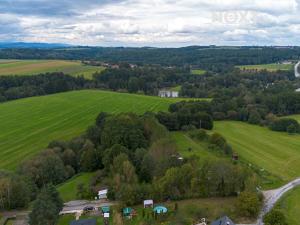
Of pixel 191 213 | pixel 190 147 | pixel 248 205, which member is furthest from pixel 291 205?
pixel 190 147

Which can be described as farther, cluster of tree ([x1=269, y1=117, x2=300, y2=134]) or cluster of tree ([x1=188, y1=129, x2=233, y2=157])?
cluster of tree ([x1=269, y1=117, x2=300, y2=134])

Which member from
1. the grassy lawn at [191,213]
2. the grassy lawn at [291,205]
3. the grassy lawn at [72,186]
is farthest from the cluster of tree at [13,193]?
the grassy lawn at [291,205]

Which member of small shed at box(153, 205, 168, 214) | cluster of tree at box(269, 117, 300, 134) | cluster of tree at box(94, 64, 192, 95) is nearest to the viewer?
small shed at box(153, 205, 168, 214)

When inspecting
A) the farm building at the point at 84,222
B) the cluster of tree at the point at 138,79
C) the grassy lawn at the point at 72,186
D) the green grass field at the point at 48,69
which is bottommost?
the grassy lawn at the point at 72,186

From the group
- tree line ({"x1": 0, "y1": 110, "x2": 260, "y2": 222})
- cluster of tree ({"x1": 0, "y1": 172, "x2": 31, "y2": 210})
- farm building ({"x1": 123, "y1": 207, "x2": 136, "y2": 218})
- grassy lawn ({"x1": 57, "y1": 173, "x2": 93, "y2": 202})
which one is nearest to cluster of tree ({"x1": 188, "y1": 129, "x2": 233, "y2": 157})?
tree line ({"x1": 0, "y1": 110, "x2": 260, "y2": 222})

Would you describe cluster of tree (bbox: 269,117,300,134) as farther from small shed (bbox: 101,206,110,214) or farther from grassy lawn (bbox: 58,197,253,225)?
small shed (bbox: 101,206,110,214)

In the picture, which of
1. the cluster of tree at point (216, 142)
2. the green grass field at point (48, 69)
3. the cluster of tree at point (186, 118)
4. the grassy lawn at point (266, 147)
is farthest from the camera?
the green grass field at point (48, 69)

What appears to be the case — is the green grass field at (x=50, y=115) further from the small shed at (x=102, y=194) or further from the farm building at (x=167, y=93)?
the farm building at (x=167, y=93)
